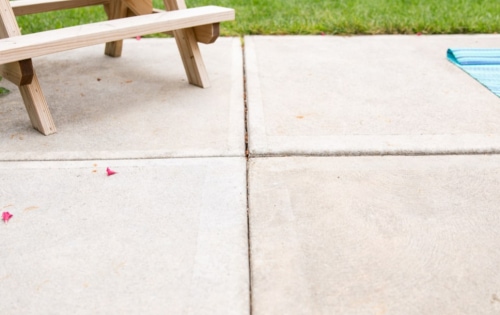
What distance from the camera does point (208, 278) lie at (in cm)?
161

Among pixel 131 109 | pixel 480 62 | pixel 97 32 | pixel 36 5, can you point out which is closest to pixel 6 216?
pixel 97 32

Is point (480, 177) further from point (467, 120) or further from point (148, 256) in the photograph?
point (148, 256)

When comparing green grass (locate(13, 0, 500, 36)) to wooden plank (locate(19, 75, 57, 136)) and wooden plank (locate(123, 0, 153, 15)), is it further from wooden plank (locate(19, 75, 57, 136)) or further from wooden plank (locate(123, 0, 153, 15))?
wooden plank (locate(19, 75, 57, 136))

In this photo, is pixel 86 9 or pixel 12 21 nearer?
pixel 12 21

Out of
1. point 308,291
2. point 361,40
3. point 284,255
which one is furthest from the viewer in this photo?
point 361,40

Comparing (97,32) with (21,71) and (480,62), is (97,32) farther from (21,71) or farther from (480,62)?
(480,62)

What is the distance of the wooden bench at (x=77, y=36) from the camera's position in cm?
243

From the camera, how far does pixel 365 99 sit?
10.0 ft

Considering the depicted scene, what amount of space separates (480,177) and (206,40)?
5.56 ft

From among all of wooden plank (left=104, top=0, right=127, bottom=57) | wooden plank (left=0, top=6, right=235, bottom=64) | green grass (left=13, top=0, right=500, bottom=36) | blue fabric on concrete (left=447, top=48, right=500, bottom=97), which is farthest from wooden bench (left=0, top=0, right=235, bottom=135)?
blue fabric on concrete (left=447, top=48, right=500, bottom=97)

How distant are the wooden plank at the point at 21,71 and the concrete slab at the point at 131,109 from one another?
29cm

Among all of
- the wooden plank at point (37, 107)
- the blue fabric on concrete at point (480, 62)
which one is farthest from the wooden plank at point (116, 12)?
the blue fabric on concrete at point (480, 62)

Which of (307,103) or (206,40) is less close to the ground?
(206,40)

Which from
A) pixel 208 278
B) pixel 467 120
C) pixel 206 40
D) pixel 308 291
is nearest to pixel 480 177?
pixel 467 120
